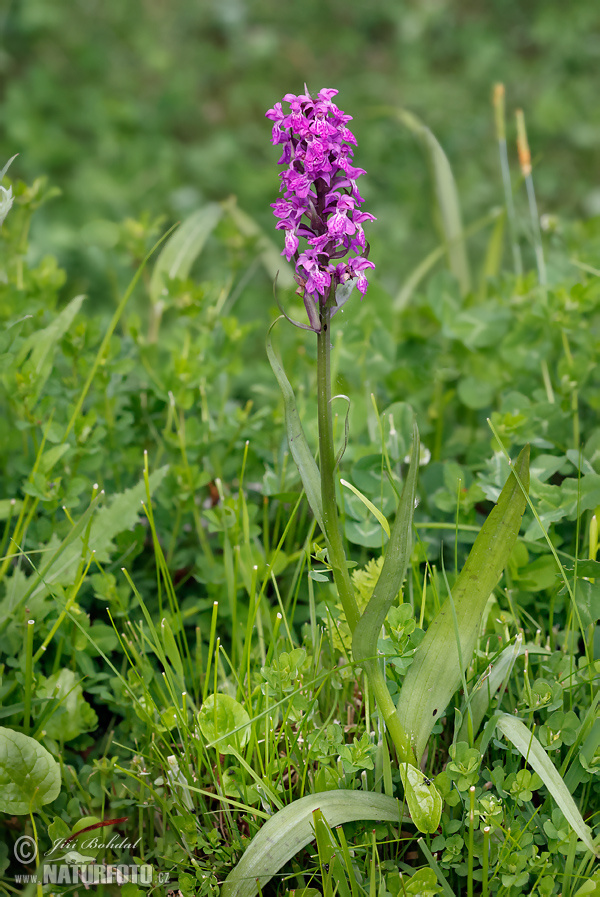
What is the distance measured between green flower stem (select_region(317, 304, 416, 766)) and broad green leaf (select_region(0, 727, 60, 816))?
1.86ft

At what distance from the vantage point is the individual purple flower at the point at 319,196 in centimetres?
106

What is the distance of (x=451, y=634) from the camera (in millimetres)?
1221

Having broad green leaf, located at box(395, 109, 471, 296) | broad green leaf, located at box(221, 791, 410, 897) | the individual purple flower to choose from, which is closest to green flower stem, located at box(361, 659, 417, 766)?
broad green leaf, located at box(221, 791, 410, 897)

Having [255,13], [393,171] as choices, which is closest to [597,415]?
[393,171]

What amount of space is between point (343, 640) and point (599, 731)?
47cm

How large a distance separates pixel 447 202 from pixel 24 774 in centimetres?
219

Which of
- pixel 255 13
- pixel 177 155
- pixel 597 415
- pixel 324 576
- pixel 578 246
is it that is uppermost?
pixel 255 13

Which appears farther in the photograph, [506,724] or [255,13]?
[255,13]

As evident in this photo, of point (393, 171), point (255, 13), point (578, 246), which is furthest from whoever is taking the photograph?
point (255, 13)

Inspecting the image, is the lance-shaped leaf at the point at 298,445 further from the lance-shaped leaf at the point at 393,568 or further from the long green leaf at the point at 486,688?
the long green leaf at the point at 486,688

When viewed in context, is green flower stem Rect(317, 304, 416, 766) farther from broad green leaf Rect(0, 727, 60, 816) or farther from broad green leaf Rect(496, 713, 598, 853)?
broad green leaf Rect(0, 727, 60, 816)

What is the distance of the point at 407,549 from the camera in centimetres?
114

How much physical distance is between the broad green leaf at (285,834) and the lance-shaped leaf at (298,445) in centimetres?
43

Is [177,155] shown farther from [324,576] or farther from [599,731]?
[599,731]
